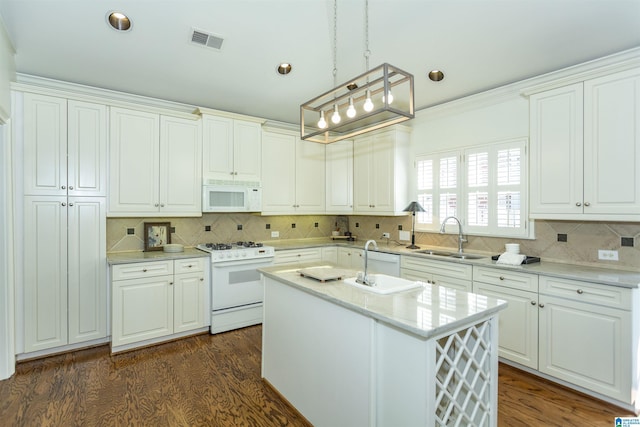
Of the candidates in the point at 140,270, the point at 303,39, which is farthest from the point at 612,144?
the point at 140,270

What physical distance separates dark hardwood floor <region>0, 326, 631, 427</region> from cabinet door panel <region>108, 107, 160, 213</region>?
4.99ft

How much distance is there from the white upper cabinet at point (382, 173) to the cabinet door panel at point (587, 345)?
2052 mm

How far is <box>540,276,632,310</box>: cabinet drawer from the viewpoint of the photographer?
2287 mm

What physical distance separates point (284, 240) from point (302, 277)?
262 centimetres

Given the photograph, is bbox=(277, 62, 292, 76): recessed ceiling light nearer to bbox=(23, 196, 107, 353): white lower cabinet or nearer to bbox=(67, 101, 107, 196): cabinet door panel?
bbox=(67, 101, 107, 196): cabinet door panel

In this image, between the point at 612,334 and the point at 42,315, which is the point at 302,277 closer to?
the point at 612,334

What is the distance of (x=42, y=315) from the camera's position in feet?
10.00

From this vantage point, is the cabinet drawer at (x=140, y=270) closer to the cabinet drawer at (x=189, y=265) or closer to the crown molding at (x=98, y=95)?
the cabinet drawer at (x=189, y=265)

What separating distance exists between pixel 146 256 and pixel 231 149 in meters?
1.58

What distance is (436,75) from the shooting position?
3.26 m

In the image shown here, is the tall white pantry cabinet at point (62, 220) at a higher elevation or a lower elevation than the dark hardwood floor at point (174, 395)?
higher

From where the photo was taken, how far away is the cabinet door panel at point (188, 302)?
11.6 ft

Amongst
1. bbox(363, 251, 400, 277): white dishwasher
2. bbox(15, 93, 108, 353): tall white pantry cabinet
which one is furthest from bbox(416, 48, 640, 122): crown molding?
bbox(15, 93, 108, 353): tall white pantry cabinet

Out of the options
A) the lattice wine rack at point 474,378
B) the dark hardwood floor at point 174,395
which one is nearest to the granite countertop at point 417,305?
the lattice wine rack at point 474,378
